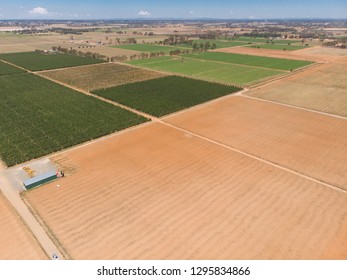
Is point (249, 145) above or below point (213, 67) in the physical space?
below

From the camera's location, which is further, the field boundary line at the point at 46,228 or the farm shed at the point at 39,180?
the farm shed at the point at 39,180


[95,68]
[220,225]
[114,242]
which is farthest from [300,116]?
[95,68]

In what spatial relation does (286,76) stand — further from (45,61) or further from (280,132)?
(45,61)

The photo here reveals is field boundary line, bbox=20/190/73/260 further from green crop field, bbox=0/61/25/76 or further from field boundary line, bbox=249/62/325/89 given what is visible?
green crop field, bbox=0/61/25/76

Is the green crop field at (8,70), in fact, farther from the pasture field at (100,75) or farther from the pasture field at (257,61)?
the pasture field at (257,61)

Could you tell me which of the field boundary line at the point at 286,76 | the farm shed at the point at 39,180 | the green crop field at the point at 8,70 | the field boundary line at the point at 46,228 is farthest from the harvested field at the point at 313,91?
the green crop field at the point at 8,70

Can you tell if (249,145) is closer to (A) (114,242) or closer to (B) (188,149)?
(B) (188,149)
